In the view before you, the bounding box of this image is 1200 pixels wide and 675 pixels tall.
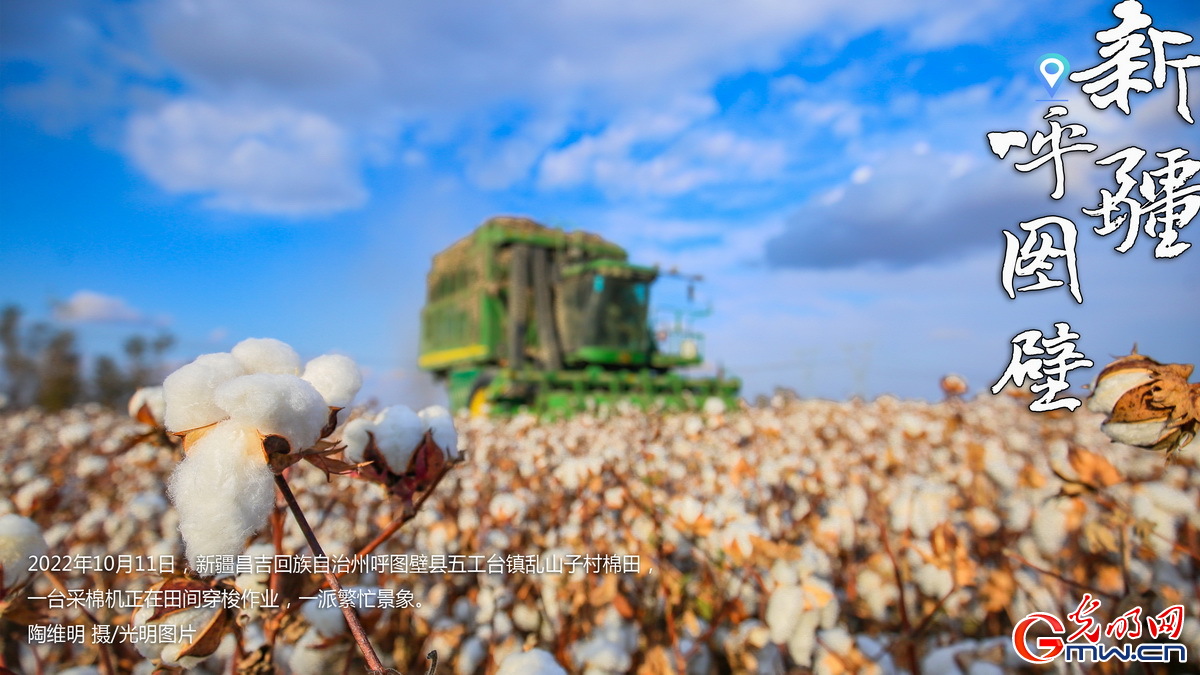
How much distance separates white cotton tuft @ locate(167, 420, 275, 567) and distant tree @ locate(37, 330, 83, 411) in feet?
48.7

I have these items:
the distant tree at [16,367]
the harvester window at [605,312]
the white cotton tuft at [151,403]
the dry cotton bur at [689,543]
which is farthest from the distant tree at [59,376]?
the white cotton tuft at [151,403]

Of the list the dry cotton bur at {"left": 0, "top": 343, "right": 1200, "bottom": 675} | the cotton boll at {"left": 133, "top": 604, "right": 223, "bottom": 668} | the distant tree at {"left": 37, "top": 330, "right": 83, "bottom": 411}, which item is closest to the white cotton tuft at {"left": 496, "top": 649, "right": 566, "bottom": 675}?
the dry cotton bur at {"left": 0, "top": 343, "right": 1200, "bottom": 675}

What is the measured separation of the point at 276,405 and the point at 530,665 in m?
0.37

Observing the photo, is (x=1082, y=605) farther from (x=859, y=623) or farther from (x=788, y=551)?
(x=859, y=623)

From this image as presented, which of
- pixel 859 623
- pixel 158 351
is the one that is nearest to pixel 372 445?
pixel 859 623

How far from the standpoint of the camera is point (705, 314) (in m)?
10.6

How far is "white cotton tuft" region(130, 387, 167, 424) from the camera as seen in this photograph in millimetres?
1042

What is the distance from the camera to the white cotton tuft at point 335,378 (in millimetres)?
626

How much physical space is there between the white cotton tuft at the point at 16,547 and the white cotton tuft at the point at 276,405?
49cm

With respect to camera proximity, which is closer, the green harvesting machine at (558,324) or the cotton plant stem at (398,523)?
the cotton plant stem at (398,523)

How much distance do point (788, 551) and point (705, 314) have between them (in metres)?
9.25

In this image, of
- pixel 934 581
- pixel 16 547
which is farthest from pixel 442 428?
pixel 934 581

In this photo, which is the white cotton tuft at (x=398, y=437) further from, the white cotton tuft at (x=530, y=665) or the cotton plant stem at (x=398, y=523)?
the white cotton tuft at (x=530, y=665)

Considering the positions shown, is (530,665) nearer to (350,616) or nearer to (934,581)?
(350,616)
